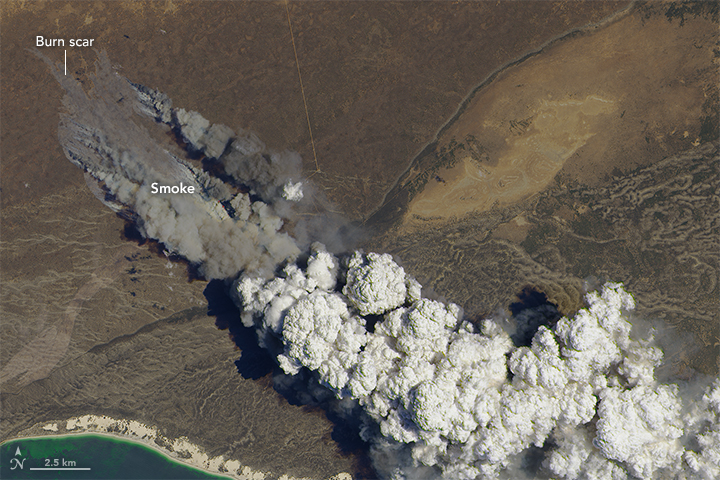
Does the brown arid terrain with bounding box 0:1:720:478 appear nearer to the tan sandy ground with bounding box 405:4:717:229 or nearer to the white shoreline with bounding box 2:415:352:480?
the tan sandy ground with bounding box 405:4:717:229

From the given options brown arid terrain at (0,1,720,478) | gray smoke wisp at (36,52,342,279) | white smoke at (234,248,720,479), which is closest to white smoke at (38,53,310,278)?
gray smoke wisp at (36,52,342,279)

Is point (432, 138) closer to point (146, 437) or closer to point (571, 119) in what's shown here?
point (571, 119)

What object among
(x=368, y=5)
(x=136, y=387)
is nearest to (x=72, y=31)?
(x=368, y=5)

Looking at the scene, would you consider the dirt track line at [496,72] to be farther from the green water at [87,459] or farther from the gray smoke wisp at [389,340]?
the green water at [87,459]

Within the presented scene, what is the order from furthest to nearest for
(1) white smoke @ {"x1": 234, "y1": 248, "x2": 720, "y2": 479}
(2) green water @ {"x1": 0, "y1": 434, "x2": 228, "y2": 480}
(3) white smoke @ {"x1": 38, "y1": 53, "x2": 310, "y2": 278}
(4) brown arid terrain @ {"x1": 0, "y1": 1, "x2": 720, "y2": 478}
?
(2) green water @ {"x1": 0, "y1": 434, "x2": 228, "y2": 480}
(4) brown arid terrain @ {"x1": 0, "y1": 1, "x2": 720, "y2": 478}
(3) white smoke @ {"x1": 38, "y1": 53, "x2": 310, "y2": 278}
(1) white smoke @ {"x1": 234, "y1": 248, "x2": 720, "y2": 479}

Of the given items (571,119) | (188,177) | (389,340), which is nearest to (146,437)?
(188,177)
